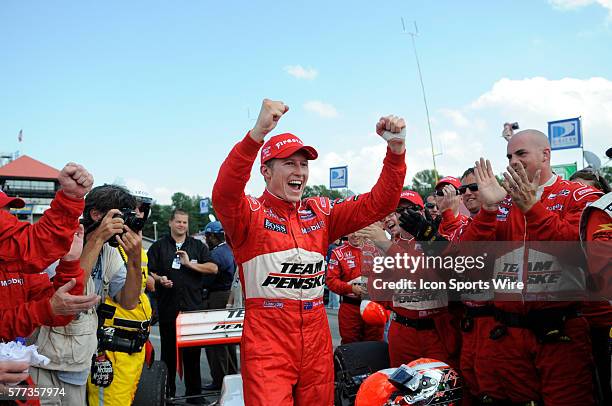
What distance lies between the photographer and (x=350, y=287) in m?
6.07

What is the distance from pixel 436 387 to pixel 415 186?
93.4 metres

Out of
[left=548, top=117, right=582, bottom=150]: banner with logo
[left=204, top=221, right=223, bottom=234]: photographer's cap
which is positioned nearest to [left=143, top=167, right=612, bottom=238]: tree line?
[left=548, top=117, right=582, bottom=150]: banner with logo

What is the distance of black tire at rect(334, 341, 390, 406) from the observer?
4.27 metres

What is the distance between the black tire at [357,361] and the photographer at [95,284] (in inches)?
68.2

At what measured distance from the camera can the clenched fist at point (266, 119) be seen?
271cm

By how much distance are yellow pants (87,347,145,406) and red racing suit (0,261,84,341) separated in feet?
3.81

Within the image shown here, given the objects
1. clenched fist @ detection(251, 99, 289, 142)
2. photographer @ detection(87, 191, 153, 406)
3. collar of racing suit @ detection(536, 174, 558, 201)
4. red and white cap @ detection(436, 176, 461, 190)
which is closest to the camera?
clenched fist @ detection(251, 99, 289, 142)

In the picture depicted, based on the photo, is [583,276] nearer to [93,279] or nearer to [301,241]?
[301,241]

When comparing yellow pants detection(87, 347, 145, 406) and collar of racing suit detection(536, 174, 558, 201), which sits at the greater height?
collar of racing suit detection(536, 174, 558, 201)

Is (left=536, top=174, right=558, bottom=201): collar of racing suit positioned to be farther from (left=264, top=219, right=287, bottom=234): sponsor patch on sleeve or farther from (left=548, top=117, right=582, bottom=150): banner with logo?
(left=548, top=117, right=582, bottom=150): banner with logo

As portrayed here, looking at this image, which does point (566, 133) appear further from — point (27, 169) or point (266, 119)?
point (27, 169)

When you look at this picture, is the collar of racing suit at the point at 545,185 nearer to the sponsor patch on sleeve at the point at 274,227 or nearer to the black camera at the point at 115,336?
the sponsor patch on sleeve at the point at 274,227

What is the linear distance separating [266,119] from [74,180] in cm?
97

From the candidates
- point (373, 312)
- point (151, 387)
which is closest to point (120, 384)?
point (151, 387)
